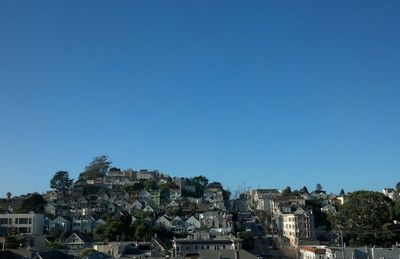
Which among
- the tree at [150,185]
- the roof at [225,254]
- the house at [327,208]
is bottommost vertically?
the roof at [225,254]

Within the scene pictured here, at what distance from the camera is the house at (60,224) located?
69.4 m

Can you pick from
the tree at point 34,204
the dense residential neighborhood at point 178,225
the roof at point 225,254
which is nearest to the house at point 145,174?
the dense residential neighborhood at point 178,225

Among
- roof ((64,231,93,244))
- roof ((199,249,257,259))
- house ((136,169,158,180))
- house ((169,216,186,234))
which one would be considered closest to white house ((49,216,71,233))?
roof ((64,231,93,244))

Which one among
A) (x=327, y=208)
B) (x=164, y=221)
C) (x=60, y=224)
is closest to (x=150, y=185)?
(x=164, y=221)

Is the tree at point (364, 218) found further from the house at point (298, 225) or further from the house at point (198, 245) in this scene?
the house at point (198, 245)

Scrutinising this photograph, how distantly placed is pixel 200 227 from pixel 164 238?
9510 mm

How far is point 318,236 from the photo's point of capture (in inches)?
2739

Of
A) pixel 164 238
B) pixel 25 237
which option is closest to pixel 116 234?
pixel 164 238

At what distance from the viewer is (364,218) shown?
58875 mm

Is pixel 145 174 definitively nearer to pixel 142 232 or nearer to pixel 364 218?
pixel 142 232

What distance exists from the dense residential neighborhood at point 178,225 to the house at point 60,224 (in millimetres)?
139

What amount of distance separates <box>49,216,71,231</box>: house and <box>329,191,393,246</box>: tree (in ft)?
122

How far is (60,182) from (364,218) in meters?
69.6

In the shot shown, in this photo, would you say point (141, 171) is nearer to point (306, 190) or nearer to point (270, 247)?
point (306, 190)
